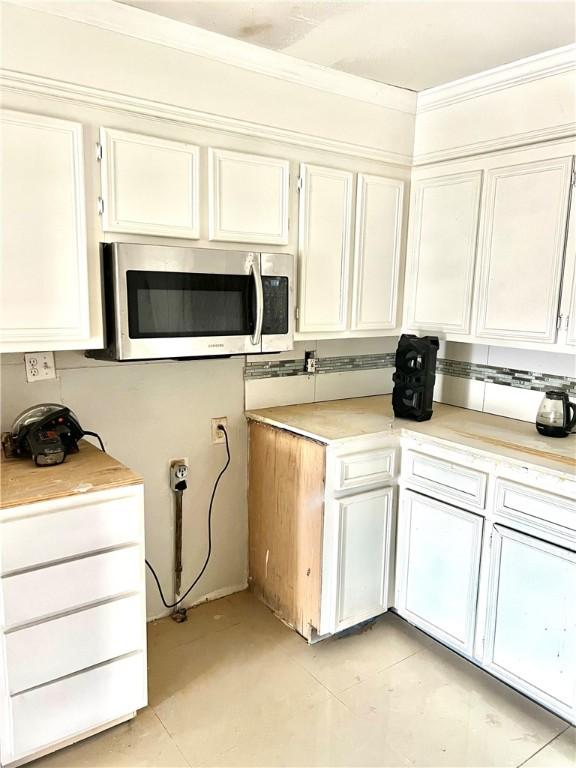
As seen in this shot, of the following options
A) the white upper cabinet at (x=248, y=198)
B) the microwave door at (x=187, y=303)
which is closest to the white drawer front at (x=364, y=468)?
the microwave door at (x=187, y=303)

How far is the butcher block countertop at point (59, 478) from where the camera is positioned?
5.41 feet

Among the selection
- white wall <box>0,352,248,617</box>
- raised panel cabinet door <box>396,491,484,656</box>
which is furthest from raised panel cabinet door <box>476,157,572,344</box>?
white wall <box>0,352,248,617</box>

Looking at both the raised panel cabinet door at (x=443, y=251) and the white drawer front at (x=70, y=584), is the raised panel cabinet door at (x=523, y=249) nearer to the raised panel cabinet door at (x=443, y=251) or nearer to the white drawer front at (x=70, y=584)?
the raised panel cabinet door at (x=443, y=251)

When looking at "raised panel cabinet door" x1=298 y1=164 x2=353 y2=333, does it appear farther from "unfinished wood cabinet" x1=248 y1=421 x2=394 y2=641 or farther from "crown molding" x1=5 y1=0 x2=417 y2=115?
"unfinished wood cabinet" x1=248 y1=421 x2=394 y2=641

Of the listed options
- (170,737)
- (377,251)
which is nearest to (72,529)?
(170,737)

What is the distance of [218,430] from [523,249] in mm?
1541

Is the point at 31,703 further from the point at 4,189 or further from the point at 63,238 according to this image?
the point at 4,189

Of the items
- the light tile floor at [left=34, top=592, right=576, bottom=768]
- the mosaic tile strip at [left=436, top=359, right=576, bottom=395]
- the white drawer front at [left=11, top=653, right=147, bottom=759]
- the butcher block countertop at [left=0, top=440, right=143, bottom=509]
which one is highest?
the mosaic tile strip at [left=436, top=359, right=576, bottom=395]

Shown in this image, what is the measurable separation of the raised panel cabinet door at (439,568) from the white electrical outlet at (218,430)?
866 millimetres

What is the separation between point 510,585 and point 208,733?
3.89ft

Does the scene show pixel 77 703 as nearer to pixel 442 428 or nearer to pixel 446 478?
pixel 446 478

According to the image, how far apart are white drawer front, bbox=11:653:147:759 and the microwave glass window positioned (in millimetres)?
1145

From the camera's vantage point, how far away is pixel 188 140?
2.11 meters

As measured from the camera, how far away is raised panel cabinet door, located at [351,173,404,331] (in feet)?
8.56
